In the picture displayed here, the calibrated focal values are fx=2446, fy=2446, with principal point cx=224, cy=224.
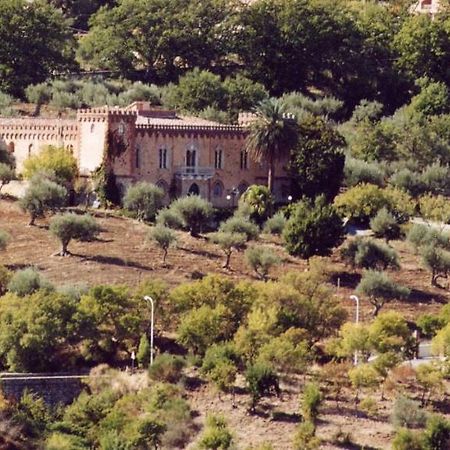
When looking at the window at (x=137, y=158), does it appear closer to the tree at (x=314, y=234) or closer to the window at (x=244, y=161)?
the window at (x=244, y=161)

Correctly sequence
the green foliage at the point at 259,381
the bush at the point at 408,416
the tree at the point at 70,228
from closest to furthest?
the bush at the point at 408,416 → the green foliage at the point at 259,381 → the tree at the point at 70,228

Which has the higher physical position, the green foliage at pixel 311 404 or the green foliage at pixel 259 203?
the green foliage at pixel 259 203

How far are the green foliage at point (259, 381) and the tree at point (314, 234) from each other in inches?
509

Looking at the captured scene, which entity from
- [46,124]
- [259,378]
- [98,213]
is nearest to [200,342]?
[259,378]

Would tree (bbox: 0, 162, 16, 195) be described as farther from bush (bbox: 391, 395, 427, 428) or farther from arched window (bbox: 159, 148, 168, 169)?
bush (bbox: 391, 395, 427, 428)

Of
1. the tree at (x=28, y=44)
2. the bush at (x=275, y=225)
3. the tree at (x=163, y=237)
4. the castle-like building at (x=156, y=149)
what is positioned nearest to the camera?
the tree at (x=163, y=237)

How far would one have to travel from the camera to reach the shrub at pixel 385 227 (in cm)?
9019

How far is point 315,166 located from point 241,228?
6.80 m

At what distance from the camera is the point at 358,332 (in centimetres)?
7619

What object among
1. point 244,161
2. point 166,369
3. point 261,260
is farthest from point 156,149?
point 166,369

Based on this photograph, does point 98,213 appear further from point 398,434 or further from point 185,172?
point 398,434

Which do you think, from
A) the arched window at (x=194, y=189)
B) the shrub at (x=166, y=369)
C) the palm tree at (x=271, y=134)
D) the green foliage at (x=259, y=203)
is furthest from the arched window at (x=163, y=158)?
the shrub at (x=166, y=369)

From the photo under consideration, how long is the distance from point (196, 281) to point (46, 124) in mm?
17057

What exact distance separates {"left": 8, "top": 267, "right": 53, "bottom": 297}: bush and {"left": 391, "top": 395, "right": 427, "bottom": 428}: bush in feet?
43.1
